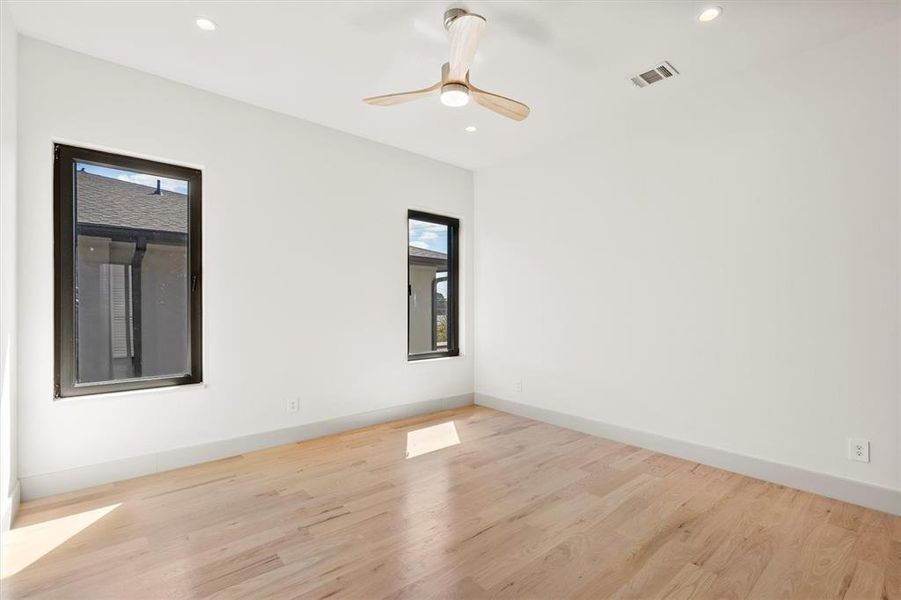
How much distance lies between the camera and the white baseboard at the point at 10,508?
2229 mm

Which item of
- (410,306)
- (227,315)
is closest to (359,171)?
(410,306)

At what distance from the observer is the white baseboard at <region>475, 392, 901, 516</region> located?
2549mm

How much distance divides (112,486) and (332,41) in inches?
123

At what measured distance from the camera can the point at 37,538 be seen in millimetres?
2223

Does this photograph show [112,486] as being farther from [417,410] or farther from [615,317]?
[615,317]

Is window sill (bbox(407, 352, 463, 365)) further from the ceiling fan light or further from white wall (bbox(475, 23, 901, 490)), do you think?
the ceiling fan light

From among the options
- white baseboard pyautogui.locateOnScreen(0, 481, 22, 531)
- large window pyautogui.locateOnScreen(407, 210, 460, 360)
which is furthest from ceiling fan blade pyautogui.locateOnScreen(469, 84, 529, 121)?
white baseboard pyautogui.locateOnScreen(0, 481, 22, 531)

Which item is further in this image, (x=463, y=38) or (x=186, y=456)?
(x=186, y=456)

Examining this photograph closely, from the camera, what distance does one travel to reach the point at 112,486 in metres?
2.83

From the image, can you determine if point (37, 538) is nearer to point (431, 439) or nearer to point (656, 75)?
point (431, 439)

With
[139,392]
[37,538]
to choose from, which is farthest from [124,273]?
[37,538]

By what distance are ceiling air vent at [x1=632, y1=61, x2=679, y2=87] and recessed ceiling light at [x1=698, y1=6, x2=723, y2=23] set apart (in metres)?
0.43

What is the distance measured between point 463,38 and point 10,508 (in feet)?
11.4

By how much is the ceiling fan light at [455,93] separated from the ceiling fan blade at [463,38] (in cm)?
6
